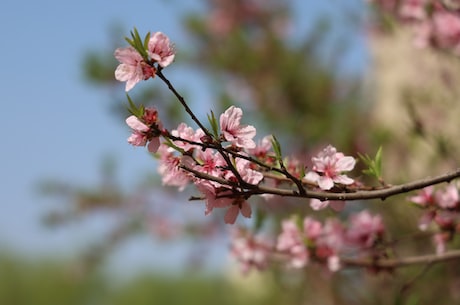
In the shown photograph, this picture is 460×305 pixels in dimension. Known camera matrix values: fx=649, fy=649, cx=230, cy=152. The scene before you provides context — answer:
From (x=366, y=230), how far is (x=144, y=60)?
1033mm

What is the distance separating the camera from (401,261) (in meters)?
1.91

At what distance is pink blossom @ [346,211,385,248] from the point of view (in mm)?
1931

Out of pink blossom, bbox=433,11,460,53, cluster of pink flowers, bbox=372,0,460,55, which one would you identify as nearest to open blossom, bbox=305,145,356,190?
cluster of pink flowers, bbox=372,0,460,55

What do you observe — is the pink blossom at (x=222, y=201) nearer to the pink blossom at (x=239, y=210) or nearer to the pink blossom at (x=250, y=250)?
the pink blossom at (x=239, y=210)

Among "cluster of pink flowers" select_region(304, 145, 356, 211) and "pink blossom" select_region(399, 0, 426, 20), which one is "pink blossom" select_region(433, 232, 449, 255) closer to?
"cluster of pink flowers" select_region(304, 145, 356, 211)

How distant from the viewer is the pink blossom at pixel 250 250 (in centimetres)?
205

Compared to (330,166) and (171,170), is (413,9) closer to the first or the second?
(330,166)

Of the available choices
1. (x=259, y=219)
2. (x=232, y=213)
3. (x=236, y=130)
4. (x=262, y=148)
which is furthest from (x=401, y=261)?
(x=236, y=130)

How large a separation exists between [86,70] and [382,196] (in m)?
4.02

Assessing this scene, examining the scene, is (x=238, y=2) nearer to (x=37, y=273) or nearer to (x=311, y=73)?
(x=311, y=73)

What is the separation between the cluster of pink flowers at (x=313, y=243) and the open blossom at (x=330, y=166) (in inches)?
21.8

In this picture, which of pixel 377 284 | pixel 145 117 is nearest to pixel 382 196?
pixel 145 117

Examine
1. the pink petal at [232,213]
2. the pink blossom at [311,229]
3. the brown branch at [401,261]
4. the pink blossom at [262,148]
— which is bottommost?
the pink petal at [232,213]

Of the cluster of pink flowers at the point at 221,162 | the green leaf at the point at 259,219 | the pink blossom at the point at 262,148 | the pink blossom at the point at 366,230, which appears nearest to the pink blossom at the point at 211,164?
the cluster of pink flowers at the point at 221,162
